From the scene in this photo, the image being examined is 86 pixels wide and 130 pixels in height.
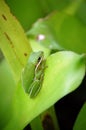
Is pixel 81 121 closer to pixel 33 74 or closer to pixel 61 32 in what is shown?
pixel 33 74

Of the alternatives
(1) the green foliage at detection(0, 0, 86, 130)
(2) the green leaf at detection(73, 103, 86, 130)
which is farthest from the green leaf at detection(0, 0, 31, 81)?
(2) the green leaf at detection(73, 103, 86, 130)

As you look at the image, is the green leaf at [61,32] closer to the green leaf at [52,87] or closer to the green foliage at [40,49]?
the green foliage at [40,49]

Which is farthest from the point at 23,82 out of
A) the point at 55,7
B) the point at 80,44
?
the point at 55,7

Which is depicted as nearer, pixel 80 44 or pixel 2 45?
pixel 2 45

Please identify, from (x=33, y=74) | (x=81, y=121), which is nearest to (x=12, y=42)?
(x=33, y=74)

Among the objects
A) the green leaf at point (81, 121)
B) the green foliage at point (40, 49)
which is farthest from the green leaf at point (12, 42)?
the green leaf at point (81, 121)

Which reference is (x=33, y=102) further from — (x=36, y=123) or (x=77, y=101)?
(x=77, y=101)
